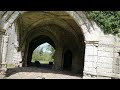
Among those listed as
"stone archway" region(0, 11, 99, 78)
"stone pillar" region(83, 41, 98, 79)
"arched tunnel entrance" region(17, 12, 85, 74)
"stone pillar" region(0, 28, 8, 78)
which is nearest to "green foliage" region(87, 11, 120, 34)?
"stone pillar" region(83, 41, 98, 79)

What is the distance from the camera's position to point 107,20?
29.5ft

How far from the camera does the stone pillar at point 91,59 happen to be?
29.1ft

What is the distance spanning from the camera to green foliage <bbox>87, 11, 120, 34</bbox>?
898cm

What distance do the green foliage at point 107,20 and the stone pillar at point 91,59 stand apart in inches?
30.7

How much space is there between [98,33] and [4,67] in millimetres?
4217

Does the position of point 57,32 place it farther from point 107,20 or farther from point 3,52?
point 107,20

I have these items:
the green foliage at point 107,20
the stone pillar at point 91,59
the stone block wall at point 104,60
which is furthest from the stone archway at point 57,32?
the stone block wall at point 104,60

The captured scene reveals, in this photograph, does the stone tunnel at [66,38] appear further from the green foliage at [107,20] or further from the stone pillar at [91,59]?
the green foliage at [107,20]

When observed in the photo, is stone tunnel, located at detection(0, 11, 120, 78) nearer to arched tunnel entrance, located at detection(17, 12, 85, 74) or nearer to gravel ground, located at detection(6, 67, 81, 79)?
arched tunnel entrance, located at detection(17, 12, 85, 74)

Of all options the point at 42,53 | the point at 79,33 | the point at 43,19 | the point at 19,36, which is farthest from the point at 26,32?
the point at 42,53

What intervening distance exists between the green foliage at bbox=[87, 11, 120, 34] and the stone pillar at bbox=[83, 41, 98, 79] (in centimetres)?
78
